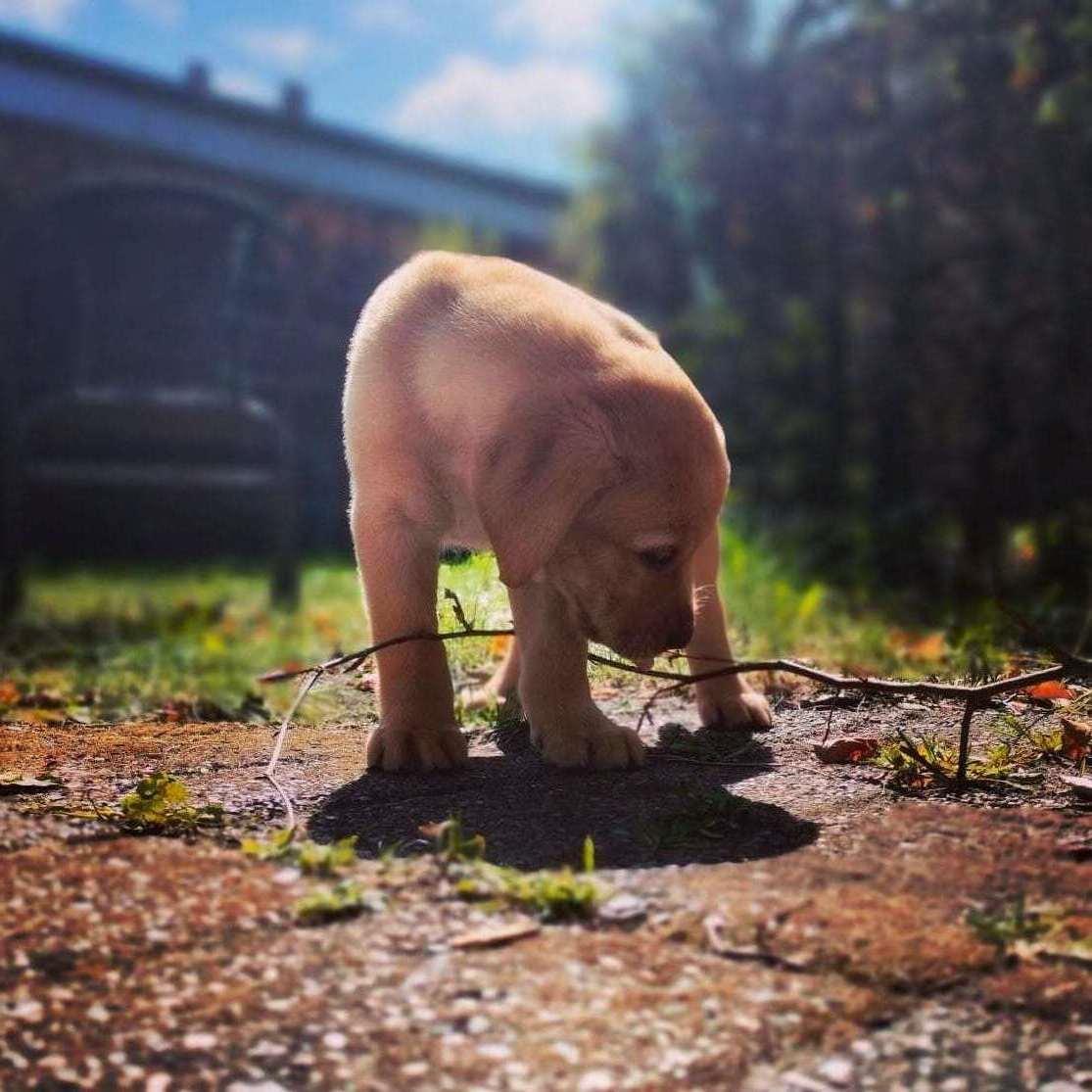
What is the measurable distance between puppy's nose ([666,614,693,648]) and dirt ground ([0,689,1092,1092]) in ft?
0.95

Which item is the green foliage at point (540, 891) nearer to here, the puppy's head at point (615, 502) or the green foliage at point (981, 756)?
the puppy's head at point (615, 502)

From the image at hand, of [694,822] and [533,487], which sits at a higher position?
[533,487]

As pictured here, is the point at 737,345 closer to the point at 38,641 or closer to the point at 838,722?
the point at 38,641

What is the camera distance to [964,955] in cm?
154

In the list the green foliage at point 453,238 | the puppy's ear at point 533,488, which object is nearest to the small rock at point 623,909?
the puppy's ear at point 533,488

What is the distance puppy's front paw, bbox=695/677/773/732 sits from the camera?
8.86 feet

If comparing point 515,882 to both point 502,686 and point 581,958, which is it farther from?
point 502,686

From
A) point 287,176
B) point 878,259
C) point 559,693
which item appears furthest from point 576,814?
point 287,176

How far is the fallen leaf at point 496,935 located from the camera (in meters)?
1.56

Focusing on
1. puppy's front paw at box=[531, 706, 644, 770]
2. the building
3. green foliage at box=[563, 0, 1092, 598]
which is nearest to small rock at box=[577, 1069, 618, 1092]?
puppy's front paw at box=[531, 706, 644, 770]

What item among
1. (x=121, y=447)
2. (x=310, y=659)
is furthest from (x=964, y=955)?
(x=121, y=447)

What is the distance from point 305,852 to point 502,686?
125 cm

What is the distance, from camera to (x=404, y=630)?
2.45m

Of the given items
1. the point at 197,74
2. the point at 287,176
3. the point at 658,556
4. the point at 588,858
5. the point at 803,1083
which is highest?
the point at 197,74
